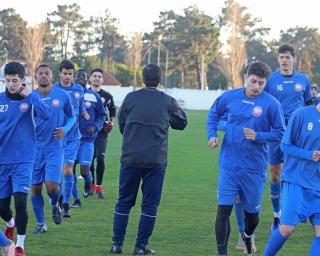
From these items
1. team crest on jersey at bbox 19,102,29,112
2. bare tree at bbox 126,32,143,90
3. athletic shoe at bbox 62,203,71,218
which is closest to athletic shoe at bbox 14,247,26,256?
team crest on jersey at bbox 19,102,29,112

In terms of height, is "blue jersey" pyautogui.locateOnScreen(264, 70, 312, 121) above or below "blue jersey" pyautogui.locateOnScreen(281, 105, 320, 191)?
above

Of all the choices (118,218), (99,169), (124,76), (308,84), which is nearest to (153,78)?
(118,218)

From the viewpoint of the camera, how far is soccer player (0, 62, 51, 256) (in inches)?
289

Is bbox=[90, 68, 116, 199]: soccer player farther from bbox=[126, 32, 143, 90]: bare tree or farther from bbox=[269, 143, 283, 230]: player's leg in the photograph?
bbox=[126, 32, 143, 90]: bare tree

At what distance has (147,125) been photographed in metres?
7.74

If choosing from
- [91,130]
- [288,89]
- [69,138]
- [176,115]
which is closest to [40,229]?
[69,138]

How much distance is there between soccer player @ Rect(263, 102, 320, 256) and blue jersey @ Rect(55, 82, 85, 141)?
4923 millimetres

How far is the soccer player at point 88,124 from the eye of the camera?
11.8 metres

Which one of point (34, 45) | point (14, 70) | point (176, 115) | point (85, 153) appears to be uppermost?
point (34, 45)

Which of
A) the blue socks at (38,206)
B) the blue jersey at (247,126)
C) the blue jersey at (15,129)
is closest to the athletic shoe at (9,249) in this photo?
the blue jersey at (15,129)

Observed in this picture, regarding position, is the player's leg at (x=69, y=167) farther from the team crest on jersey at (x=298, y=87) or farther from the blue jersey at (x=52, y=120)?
the team crest on jersey at (x=298, y=87)

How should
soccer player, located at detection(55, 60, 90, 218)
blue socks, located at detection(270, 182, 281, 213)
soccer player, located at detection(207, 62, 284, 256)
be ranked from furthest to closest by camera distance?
soccer player, located at detection(55, 60, 90, 218) → blue socks, located at detection(270, 182, 281, 213) → soccer player, located at detection(207, 62, 284, 256)

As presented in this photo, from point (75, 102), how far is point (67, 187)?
4.34 feet

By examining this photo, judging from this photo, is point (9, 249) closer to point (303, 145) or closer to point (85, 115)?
point (303, 145)
